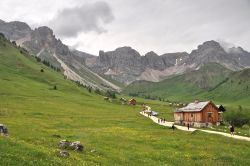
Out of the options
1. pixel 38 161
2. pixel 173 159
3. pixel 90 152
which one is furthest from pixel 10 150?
pixel 173 159

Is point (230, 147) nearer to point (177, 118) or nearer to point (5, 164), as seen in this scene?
point (5, 164)

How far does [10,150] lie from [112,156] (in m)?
13.7

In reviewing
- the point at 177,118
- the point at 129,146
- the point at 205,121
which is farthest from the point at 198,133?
the point at 177,118

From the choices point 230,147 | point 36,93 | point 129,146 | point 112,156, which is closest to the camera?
point 112,156

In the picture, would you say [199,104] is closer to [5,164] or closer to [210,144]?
[210,144]

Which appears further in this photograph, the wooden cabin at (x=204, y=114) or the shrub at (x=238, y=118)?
the shrub at (x=238, y=118)

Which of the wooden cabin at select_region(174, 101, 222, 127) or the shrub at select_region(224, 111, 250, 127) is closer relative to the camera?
the wooden cabin at select_region(174, 101, 222, 127)

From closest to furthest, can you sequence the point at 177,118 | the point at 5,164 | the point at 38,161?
1. the point at 5,164
2. the point at 38,161
3. the point at 177,118

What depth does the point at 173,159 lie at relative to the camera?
4562 centimetres

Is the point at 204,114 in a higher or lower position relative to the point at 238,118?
A: higher

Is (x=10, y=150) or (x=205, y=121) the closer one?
(x=10, y=150)

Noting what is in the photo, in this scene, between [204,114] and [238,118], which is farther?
[238,118]

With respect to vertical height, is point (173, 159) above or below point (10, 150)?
below

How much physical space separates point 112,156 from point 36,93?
15133 cm
